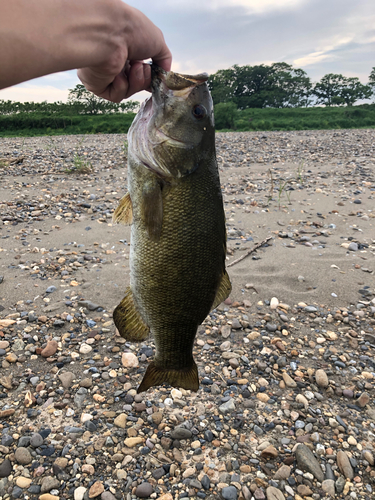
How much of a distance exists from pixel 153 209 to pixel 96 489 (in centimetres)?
210

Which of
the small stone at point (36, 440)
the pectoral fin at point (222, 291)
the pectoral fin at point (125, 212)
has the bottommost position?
the small stone at point (36, 440)

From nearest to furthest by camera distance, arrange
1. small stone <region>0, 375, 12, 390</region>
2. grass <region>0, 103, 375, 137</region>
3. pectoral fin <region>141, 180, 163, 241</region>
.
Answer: pectoral fin <region>141, 180, 163, 241</region>
small stone <region>0, 375, 12, 390</region>
grass <region>0, 103, 375, 137</region>

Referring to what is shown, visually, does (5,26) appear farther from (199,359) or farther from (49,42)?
(199,359)

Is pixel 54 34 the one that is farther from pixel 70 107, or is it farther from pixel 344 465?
pixel 70 107

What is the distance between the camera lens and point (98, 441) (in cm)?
289

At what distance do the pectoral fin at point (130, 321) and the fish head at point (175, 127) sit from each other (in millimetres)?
762

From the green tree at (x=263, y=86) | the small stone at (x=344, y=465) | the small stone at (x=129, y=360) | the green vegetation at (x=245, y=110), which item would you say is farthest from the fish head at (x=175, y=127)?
the green tree at (x=263, y=86)

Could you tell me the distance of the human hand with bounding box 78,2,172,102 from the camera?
159cm

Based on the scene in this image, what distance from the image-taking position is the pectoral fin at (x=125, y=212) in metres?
2.02

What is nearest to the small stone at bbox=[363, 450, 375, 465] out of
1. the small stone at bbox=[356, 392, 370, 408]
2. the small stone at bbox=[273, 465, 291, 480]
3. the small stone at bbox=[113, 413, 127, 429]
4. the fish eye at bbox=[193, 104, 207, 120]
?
the small stone at bbox=[356, 392, 370, 408]

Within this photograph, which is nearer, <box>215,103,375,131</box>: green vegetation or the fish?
the fish

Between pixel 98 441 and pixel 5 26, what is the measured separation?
285 centimetres

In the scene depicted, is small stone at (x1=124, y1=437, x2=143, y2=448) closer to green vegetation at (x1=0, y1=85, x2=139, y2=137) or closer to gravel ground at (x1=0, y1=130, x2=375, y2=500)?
gravel ground at (x1=0, y1=130, x2=375, y2=500)

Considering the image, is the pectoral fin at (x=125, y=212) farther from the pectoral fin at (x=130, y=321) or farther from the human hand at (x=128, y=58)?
the human hand at (x=128, y=58)
